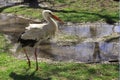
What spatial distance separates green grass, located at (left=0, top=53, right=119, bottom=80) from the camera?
9.01 m

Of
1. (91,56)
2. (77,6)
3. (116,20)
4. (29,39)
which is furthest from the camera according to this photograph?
(77,6)

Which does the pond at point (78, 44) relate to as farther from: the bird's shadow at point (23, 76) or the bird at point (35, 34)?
the bird's shadow at point (23, 76)

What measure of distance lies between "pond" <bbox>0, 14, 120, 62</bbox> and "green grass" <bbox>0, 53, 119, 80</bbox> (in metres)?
1.11

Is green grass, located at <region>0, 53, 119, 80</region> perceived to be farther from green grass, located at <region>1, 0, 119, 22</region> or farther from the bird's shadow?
green grass, located at <region>1, 0, 119, 22</region>

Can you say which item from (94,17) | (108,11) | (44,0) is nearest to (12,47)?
(94,17)

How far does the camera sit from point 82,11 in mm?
20047

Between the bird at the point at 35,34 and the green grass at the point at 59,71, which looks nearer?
the green grass at the point at 59,71

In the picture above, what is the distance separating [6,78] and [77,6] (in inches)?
525

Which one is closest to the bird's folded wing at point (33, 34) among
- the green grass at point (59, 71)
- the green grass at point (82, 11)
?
the green grass at point (59, 71)

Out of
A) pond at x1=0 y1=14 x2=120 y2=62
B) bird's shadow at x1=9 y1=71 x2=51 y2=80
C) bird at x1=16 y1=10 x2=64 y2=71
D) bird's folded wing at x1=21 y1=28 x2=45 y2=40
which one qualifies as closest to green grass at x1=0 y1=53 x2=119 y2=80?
bird's shadow at x1=9 y1=71 x2=51 y2=80

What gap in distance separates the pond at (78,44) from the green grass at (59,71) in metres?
1.11

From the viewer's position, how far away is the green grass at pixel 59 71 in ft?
29.6

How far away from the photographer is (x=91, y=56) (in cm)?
1158

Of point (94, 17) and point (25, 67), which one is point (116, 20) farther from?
point (25, 67)
